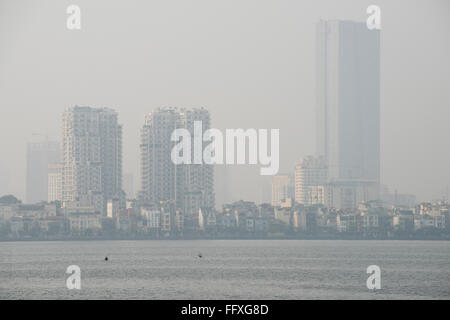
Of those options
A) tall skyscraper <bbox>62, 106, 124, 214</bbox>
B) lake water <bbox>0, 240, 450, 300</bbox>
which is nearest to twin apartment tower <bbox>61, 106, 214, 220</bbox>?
tall skyscraper <bbox>62, 106, 124, 214</bbox>

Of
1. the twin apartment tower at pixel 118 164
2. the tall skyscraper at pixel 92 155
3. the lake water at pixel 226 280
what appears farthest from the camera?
the twin apartment tower at pixel 118 164

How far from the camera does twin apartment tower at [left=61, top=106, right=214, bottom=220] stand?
185750 millimetres

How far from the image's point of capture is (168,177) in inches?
7451

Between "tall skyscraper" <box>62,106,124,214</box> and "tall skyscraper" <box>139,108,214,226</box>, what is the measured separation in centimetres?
632

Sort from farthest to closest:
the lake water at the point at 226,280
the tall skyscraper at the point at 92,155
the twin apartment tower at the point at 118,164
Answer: the twin apartment tower at the point at 118,164 → the tall skyscraper at the point at 92,155 → the lake water at the point at 226,280

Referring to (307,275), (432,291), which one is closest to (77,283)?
(307,275)

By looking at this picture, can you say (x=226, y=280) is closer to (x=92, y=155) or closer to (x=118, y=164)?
(x=92, y=155)

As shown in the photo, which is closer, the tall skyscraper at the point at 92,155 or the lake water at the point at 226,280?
the lake water at the point at 226,280

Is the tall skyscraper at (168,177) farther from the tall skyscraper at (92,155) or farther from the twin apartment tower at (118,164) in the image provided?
the tall skyscraper at (92,155)

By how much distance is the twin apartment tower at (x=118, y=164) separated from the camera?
186 meters

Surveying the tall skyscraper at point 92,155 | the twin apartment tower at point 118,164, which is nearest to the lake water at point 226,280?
the tall skyscraper at point 92,155

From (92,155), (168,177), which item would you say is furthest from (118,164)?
(168,177)

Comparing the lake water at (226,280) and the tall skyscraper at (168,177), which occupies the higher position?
the tall skyscraper at (168,177)
